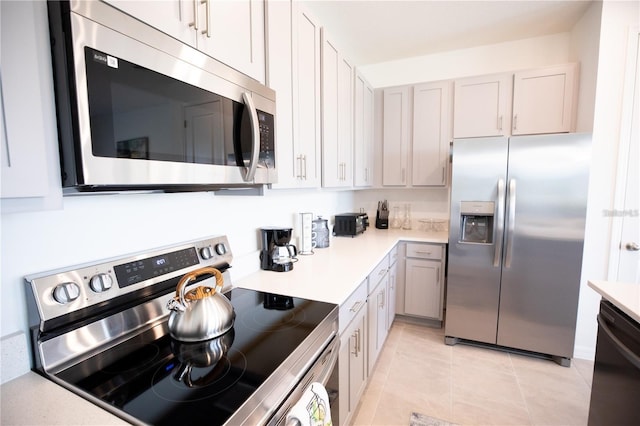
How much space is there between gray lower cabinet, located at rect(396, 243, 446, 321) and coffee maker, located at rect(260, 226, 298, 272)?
1466 millimetres

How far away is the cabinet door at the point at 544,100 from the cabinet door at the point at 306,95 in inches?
76.4

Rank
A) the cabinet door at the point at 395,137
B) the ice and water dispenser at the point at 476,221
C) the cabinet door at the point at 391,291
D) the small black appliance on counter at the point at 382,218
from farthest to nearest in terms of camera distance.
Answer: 1. the small black appliance on counter at the point at 382,218
2. the cabinet door at the point at 395,137
3. the cabinet door at the point at 391,291
4. the ice and water dispenser at the point at 476,221

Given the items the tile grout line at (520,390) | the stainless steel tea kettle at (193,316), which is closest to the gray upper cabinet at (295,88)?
the stainless steel tea kettle at (193,316)

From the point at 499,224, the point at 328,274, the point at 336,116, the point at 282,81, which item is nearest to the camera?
the point at 282,81

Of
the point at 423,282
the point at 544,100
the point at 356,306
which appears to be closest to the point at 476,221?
the point at 423,282

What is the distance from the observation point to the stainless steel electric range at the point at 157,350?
69 centimetres

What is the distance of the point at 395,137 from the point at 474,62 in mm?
1035

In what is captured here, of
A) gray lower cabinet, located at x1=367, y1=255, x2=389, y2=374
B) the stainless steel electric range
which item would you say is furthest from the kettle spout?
gray lower cabinet, located at x1=367, y1=255, x2=389, y2=374

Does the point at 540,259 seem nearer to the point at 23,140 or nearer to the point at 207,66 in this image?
the point at 207,66

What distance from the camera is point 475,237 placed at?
7.93 ft

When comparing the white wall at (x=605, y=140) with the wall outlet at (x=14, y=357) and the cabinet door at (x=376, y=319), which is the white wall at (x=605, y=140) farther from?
the wall outlet at (x=14, y=357)

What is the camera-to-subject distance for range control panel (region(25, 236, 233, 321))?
0.81 m

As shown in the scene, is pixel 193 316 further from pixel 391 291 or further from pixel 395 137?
pixel 395 137

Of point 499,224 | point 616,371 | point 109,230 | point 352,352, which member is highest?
point 109,230
